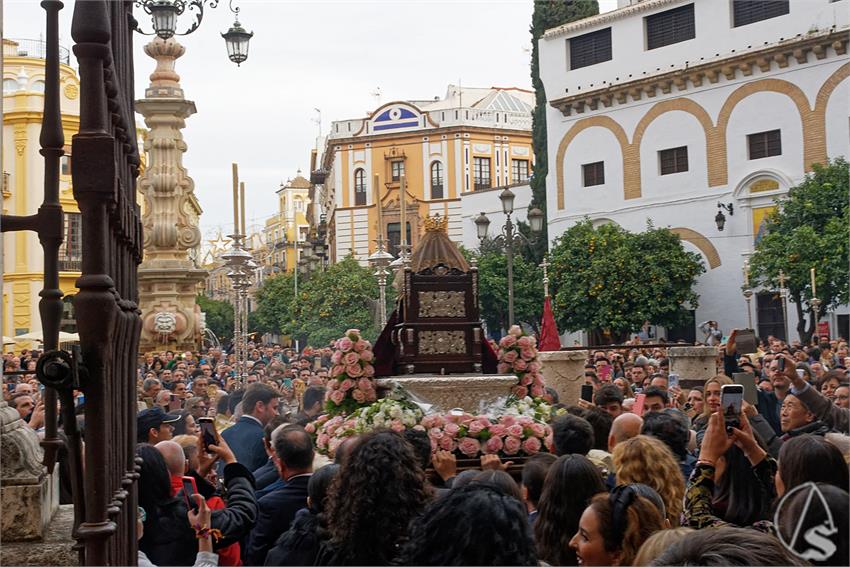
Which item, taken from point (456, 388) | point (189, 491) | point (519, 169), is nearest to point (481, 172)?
point (519, 169)

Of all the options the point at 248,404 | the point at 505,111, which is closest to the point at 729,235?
the point at 505,111

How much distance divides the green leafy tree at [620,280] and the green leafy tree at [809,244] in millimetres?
3303

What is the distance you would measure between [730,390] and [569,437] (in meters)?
1.79

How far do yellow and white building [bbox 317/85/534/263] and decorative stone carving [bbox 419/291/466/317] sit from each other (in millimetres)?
42347

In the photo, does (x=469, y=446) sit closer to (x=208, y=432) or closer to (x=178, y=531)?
(x=208, y=432)

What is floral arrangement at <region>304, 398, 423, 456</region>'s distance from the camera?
26.7 ft

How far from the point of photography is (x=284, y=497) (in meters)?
4.92

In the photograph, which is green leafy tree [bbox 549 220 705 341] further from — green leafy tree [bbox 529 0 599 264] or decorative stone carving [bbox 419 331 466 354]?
decorative stone carving [bbox 419 331 466 354]

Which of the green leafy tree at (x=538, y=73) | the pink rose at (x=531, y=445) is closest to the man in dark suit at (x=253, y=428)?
the pink rose at (x=531, y=445)

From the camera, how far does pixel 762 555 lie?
2.47m

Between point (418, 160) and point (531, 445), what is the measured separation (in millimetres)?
49186

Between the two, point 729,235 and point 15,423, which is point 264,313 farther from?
point 15,423

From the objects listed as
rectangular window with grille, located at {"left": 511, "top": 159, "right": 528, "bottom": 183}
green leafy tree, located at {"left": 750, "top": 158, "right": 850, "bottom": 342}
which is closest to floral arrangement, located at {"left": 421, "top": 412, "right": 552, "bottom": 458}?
green leafy tree, located at {"left": 750, "top": 158, "right": 850, "bottom": 342}

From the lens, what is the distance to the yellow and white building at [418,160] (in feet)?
181
